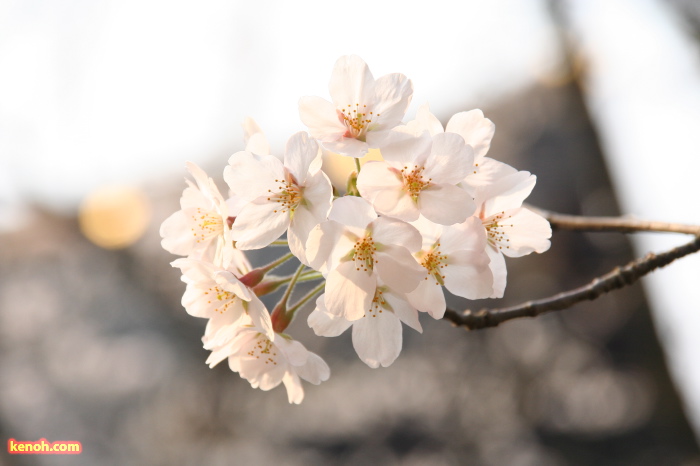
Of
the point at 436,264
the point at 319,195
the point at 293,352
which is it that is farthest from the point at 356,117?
the point at 293,352

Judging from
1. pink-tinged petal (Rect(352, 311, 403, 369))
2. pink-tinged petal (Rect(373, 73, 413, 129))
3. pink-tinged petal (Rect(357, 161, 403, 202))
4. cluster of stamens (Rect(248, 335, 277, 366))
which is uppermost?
pink-tinged petal (Rect(373, 73, 413, 129))

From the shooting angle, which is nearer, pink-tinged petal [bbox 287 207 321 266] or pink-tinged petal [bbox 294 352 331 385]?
pink-tinged petal [bbox 287 207 321 266]

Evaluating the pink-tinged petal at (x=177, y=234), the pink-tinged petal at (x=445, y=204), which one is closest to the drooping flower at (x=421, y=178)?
the pink-tinged petal at (x=445, y=204)

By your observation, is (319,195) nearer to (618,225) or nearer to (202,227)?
(202,227)

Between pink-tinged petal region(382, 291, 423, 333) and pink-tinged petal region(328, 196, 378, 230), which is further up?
pink-tinged petal region(328, 196, 378, 230)

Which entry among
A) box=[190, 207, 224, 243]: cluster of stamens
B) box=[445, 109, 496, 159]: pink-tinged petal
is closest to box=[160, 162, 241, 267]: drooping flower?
box=[190, 207, 224, 243]: cluster of stamens

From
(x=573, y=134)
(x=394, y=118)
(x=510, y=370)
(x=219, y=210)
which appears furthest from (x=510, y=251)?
(x=573, y=134)

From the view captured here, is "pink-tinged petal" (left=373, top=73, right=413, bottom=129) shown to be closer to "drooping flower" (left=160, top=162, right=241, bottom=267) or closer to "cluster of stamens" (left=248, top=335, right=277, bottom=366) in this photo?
"drooping flower" (left=160, top=162, right=241, bottom=267)
